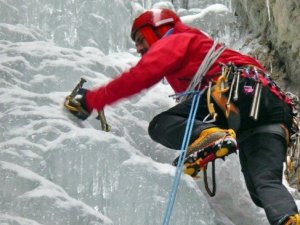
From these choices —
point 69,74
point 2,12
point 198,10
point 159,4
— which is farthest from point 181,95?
point 198,10

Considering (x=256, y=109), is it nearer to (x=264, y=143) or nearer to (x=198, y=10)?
(x=264, y=143)

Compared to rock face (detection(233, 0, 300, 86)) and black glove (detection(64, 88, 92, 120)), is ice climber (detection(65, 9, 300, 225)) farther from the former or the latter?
rock face (detection(233, 0, 300, 86))

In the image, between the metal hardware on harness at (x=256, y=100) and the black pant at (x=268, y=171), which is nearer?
the black pant at (x=268, y=171)

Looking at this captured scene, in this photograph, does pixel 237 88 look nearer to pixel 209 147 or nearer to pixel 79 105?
pixel 209 147

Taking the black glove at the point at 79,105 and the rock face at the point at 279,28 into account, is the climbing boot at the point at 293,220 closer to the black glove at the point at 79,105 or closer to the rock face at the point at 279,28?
the black glove at the point at 79,105

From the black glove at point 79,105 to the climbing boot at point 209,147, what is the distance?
53cm

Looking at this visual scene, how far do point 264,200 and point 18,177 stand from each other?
3.20 feet

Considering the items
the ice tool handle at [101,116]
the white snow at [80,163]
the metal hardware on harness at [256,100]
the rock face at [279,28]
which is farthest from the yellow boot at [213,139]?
the rock face at [279,28]

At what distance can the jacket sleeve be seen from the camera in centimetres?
232

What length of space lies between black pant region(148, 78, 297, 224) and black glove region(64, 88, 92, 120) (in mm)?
304

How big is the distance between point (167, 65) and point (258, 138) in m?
0.48

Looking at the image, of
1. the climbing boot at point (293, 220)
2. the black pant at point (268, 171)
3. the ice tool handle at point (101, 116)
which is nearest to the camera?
the climbing boot at point (293, 220)

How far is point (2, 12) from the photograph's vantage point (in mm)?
4352

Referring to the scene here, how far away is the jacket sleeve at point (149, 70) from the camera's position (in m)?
2.32
